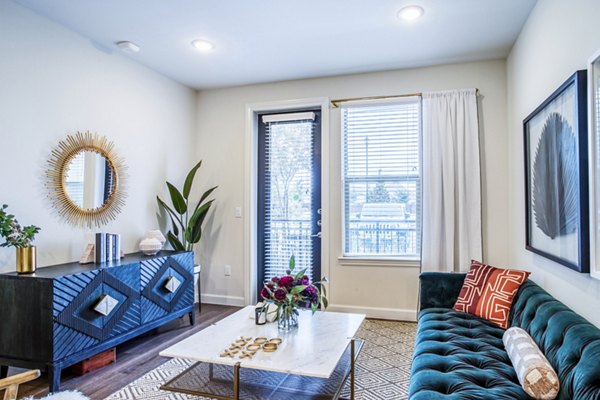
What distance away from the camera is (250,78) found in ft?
14.1

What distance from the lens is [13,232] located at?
8.21 ft

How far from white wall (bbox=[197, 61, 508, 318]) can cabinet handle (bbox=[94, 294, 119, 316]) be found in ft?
5.94

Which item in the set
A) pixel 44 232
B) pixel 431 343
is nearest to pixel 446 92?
pixel 431 343

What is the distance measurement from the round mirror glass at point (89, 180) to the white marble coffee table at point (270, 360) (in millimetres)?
1687

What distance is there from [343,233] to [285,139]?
129 cm

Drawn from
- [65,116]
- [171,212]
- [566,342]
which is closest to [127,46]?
[65,116]

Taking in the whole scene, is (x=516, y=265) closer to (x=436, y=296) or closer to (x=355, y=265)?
(x=436, y=296)

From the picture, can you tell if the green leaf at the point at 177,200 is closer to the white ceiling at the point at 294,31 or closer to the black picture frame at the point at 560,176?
the white ceiling at the point at 294,31

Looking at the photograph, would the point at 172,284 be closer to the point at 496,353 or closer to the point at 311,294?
the point at 311,294

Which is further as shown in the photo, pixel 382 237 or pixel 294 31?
pixel 382 237

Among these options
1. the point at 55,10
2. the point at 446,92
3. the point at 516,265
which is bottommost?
the point at 516,265

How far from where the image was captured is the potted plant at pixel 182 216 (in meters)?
4.08

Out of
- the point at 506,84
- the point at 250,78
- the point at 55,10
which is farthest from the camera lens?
the point at 250,78

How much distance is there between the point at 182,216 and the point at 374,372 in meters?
2.72
